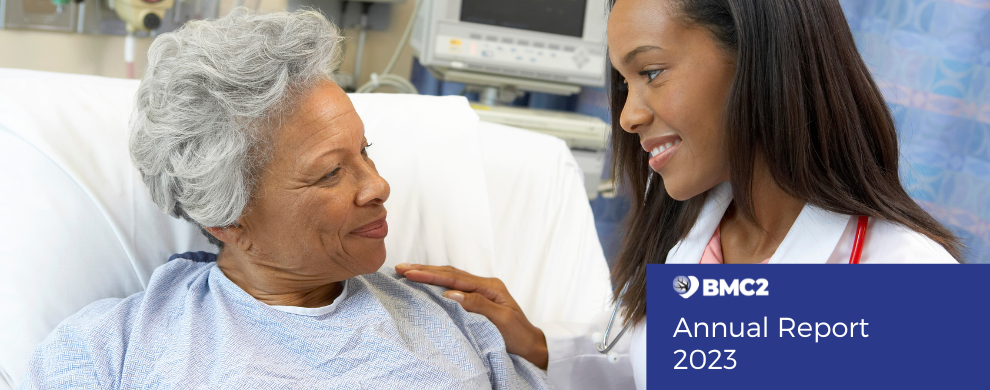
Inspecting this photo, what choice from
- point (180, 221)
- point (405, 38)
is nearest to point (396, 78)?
point (405, 38)

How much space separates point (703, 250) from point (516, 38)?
5.16 feet

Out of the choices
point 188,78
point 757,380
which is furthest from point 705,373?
point 188,78

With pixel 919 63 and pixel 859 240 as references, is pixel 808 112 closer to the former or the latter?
pixel 859 240

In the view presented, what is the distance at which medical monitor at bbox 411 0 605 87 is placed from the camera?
2.57 metres

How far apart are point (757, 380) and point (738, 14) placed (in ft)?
1.68

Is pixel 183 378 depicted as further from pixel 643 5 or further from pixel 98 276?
pixel 643 5

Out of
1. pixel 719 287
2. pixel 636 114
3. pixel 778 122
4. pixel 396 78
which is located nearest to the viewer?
pixel 719 287

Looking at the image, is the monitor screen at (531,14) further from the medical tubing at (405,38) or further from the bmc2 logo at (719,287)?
the bmc2 logo at (719,287)

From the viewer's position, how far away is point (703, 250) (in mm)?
1219

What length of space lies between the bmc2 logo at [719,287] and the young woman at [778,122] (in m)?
0.43

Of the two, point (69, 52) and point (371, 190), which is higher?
point (69, 52)

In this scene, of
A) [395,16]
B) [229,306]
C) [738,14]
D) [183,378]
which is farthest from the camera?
[395,16]

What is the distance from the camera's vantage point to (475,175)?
162 centimetres

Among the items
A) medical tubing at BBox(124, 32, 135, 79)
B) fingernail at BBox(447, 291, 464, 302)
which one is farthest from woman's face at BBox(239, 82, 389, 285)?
medical tubing at BBox(124, 32, 135, 79)
